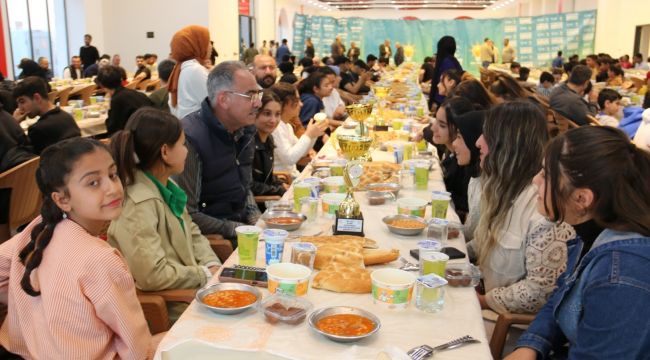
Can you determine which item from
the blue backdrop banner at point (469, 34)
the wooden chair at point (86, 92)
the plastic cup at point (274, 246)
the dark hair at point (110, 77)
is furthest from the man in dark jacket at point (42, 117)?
the blue backdrop banner at point (469, 34)

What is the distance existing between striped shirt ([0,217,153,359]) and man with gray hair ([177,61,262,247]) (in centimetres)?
120

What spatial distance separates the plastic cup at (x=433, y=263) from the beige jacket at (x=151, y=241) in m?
0.93

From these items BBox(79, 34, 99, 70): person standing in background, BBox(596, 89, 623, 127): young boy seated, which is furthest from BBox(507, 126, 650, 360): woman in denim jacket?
BBox(79, 34, 99, 70): person standing in background

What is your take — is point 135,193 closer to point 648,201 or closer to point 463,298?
point 463,298

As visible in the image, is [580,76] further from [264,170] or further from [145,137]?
[145,137]

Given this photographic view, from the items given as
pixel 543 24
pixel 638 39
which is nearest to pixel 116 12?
pixel 543 24

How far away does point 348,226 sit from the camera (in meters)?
2.38

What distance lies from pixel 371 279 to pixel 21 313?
3.43ft

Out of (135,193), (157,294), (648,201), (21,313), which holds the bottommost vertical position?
(157,294)

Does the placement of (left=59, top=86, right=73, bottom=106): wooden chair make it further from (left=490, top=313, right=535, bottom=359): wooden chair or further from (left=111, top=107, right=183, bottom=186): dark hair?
(left=490, top=313, right=535, bottom=359): wooden chair

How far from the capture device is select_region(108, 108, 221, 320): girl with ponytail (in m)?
2.23

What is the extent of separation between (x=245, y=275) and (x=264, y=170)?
2.17m

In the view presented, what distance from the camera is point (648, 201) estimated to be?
1.53 m

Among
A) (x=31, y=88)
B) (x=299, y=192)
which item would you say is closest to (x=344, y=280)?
(x=299, y=192)
